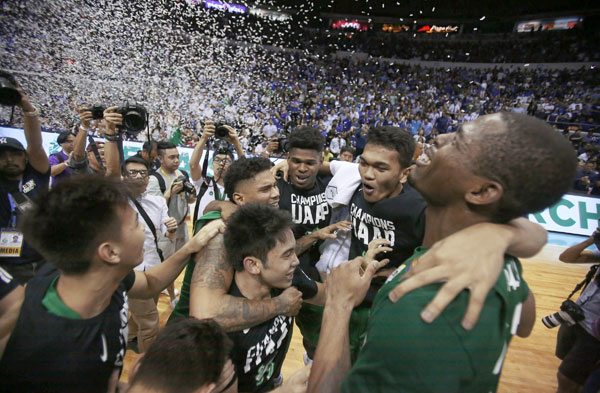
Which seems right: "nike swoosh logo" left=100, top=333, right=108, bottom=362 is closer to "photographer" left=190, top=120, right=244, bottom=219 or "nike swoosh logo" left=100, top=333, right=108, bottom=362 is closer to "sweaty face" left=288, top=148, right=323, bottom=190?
"sweaty face" left=288, top=148, right=323, bottom=190

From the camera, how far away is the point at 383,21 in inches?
1058

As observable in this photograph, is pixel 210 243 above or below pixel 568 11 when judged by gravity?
below

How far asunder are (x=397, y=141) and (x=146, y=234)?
2336 millimetres

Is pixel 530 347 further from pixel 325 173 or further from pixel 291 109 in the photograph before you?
pixel 291 109

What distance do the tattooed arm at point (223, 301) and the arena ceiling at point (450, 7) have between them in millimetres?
27225

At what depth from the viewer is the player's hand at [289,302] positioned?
170 centimetres

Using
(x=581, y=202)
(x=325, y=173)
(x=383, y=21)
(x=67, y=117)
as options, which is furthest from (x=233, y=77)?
(x=325, y=173)

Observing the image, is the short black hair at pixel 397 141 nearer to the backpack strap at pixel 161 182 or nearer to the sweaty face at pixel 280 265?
the sweaty face at pixel 280 265

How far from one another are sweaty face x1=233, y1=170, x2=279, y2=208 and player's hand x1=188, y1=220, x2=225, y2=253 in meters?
0.54

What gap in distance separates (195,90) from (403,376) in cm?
1777

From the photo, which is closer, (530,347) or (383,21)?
(530,347)

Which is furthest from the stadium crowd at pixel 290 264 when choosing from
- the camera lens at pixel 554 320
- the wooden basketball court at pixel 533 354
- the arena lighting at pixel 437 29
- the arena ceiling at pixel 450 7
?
the arena lighting at pixel 437 29

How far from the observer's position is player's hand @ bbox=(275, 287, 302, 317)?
1698 mm

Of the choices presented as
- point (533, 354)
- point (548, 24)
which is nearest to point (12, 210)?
point (533, 354)
